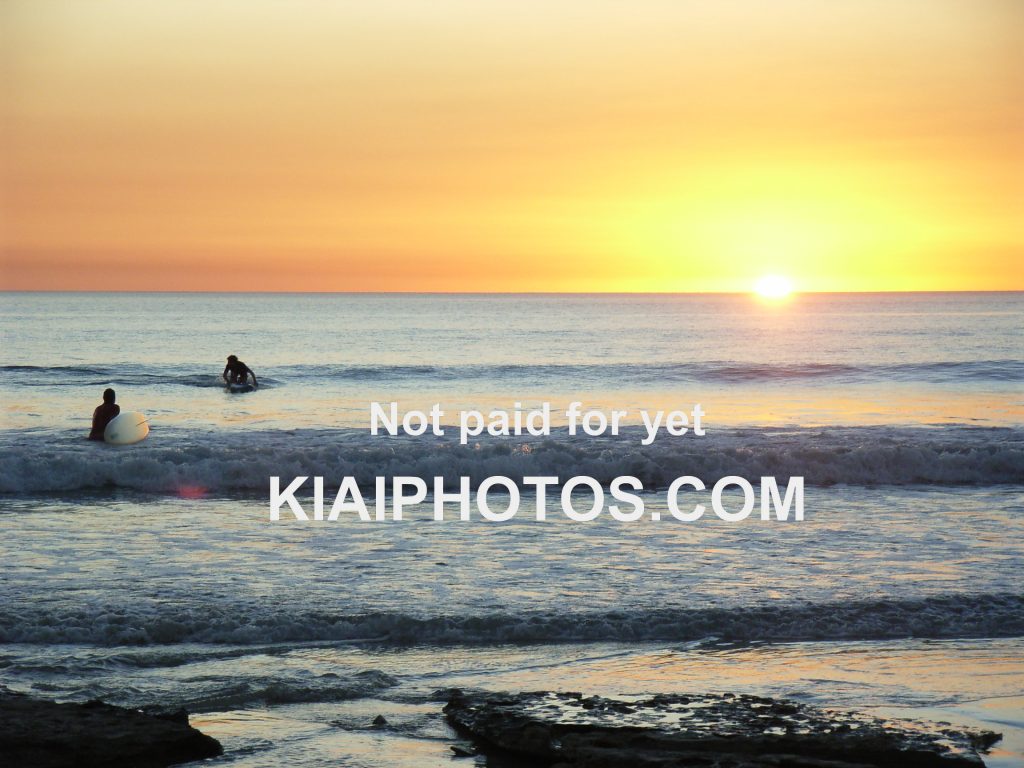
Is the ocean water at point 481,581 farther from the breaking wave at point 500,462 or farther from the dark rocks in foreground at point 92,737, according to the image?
the dark rocks in foreground at point 92,737

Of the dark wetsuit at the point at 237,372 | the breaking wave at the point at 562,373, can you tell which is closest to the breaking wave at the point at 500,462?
the dark wetsuit at the point at 237,372

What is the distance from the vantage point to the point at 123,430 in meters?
20.6

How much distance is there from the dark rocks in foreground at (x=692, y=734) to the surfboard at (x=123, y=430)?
1578cm

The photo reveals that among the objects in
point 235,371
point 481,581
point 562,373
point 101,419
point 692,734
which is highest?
point 562,373

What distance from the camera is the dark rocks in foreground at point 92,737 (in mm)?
5141

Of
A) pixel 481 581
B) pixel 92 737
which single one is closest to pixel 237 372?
pixel 481 581

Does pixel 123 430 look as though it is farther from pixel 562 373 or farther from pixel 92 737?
pixel 562 373

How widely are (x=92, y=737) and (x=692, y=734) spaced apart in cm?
299

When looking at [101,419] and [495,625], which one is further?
[101,419]

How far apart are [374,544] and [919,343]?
175 feet

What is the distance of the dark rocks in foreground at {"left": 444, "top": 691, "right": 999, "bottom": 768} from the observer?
5.12 metres

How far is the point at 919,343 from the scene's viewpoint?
59.0 m

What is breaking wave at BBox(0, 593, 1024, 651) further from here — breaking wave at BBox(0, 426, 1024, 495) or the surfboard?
the surfboard

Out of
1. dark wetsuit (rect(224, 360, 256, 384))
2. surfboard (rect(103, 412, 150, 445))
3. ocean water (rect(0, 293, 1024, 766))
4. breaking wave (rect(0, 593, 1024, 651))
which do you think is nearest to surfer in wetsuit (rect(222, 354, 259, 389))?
dark wetsuit (rect(224, 360, 256, 384))
